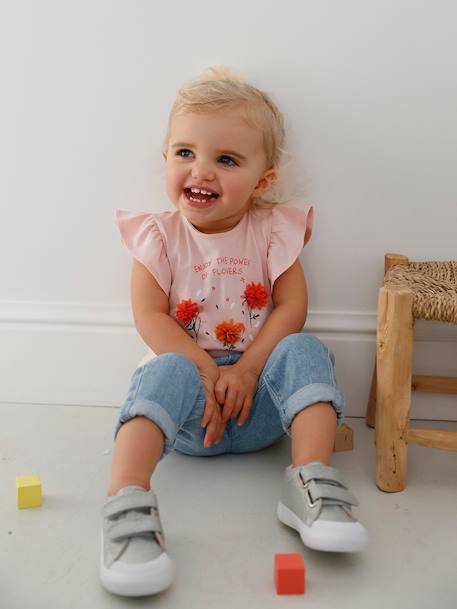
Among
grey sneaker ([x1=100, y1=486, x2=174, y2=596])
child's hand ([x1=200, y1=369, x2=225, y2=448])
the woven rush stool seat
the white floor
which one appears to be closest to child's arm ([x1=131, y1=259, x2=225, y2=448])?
child's hand ([x1=200, y1=369, x2=225, y2=448])

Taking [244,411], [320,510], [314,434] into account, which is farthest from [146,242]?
[320,510]

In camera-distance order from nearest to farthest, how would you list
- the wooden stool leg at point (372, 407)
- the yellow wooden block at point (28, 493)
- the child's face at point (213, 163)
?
the yellow wooden block at point (28, 493) → the child's face at point (213, 163) → the wooden stool leg at point (372, 407)

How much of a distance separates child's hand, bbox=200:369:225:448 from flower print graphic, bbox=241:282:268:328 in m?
0.17

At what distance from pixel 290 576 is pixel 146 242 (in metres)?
0.64

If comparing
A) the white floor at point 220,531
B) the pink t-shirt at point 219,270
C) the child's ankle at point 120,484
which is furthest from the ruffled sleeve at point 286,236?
the child's ankle at point 120,484

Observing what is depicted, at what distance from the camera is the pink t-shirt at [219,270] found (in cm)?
129

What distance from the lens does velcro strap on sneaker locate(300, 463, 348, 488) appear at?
3.37ft

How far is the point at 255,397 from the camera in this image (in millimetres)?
1227

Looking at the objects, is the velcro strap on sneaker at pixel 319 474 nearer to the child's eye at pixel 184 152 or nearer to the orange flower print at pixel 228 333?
the orange flower print at pixel 228 333

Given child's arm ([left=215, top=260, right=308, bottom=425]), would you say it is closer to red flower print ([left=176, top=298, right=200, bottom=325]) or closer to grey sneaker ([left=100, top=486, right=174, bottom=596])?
red flower print ([left=176, top=298, right=200, bottom=325])

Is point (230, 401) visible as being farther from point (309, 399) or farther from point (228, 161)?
point (228, 161)

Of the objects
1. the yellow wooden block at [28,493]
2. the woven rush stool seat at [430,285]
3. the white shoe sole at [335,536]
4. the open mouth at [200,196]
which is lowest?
the yellow wooden block at [28,493]

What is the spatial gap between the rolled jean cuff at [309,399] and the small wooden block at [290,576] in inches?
10.4

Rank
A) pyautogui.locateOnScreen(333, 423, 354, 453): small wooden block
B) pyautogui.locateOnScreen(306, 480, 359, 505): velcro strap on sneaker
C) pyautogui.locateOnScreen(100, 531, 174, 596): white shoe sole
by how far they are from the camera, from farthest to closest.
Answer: pyautogui.locateOnScreen(333, 423, 354, 453): small wooden block
pyautogui.locateOnScreen(306, 480, 359, 505): velcro strap on sneaker
pyautogui.locateOnScreen(100, 531, 174, 596): white shoe sole
